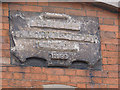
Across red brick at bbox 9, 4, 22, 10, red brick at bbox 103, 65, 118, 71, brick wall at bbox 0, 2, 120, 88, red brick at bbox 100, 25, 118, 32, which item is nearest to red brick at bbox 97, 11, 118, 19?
brick wall at bbox 0, 2, 120, 88

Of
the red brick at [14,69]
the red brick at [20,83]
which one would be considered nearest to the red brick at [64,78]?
the red brick at [20,83]

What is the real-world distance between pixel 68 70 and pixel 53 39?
0.41 m

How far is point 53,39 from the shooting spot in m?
5.14

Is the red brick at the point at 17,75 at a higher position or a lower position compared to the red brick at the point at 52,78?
higher

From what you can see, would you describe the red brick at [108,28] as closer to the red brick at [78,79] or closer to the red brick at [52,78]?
the red brick at [78,79]

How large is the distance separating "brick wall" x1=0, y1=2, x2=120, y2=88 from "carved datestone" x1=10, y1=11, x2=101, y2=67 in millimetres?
81

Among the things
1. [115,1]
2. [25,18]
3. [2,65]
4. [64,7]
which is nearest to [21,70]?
[2,65]

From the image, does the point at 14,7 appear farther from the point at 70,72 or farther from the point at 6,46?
the point at 70,72

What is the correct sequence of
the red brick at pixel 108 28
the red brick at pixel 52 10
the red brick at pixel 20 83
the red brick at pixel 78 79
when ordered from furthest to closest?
the red brick at pixel 108 28 < the red brick at pixel 52 10 < the red brick at pixel 78 79 < the red brick at pixel 20 83

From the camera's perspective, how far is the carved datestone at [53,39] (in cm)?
504

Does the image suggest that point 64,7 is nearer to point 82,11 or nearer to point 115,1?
point 82,11

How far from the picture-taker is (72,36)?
520cm

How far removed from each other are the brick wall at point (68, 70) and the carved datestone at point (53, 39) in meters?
0.08

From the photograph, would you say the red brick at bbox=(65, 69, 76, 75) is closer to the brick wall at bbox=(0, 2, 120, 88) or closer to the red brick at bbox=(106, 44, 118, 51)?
the brick wall at bbox=(0, 2, 120, 88)
